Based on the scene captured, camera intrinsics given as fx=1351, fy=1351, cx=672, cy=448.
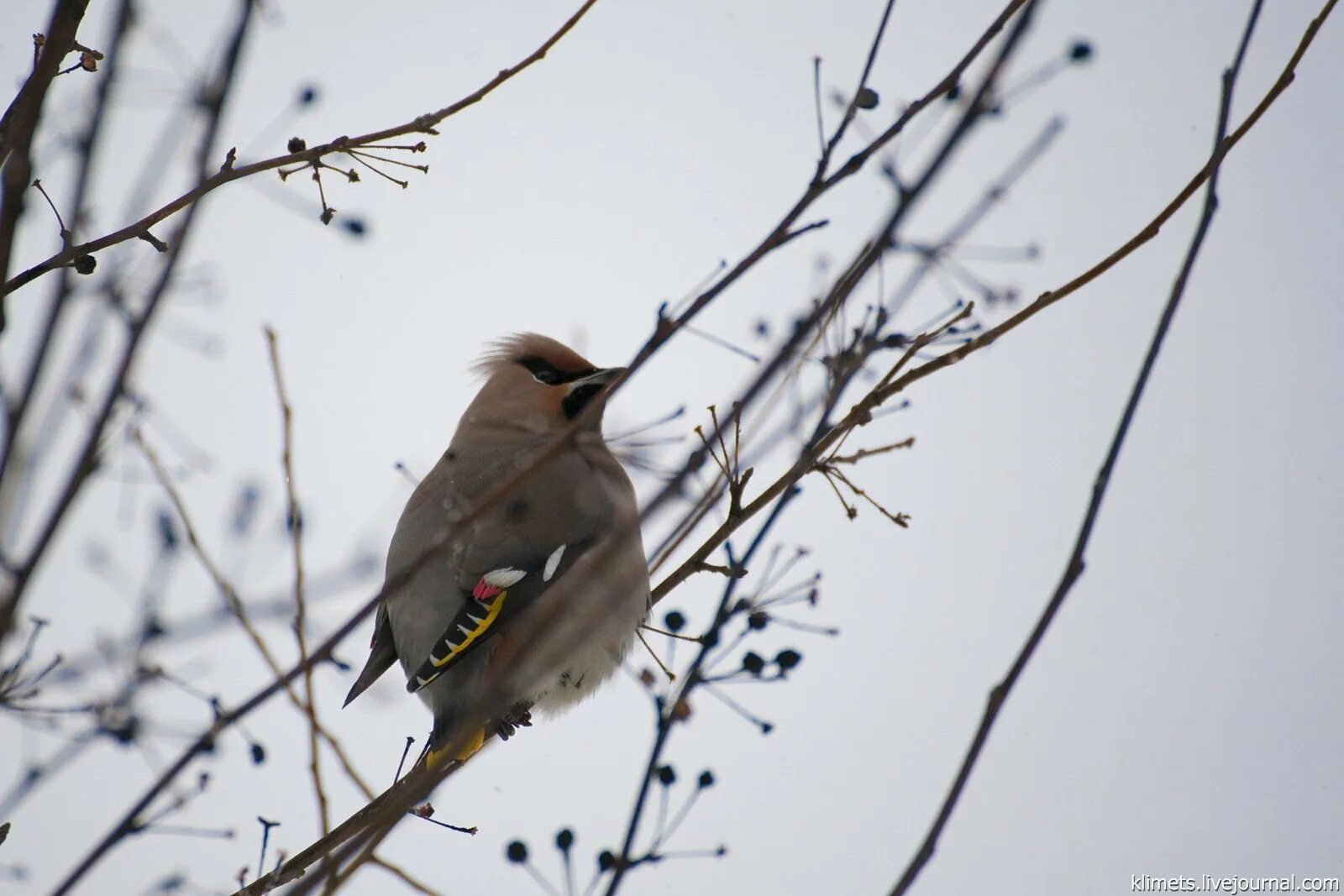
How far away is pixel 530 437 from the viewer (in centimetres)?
416

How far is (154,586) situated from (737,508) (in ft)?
3.20

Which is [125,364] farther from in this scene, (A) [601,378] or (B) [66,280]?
(A) [601,378]

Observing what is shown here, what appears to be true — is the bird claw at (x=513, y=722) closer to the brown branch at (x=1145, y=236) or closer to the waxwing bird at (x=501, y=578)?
the waxwing bird at (x=501, y=578)

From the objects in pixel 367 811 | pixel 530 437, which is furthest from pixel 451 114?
pixel 530 437

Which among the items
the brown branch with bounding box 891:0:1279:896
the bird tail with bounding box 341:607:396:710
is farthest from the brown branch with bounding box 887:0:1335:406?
the bird tail with bounding box 341:607:396:710

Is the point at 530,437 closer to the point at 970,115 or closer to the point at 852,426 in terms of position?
the point at 852,426

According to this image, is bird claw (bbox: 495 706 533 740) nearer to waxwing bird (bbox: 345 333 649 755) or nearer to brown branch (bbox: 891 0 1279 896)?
waxwing bird (bbox: 345 333 649 755)

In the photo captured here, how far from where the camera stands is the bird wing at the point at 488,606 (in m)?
3.44

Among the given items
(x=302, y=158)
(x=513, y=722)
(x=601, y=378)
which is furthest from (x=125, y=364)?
(x=601, y=378)

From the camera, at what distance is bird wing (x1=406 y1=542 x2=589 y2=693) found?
3.44 metres

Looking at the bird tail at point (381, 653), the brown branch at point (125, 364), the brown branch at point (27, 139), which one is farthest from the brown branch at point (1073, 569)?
the bird tail at point (381, 653)

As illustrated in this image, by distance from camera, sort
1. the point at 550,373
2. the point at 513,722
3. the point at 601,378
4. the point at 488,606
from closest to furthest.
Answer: the point at 488,606, the point at 513,722, the point at 601,378, the point at 550,373

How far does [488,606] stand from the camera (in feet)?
11.6

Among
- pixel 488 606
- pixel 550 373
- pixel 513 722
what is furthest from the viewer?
pixel 550 373
